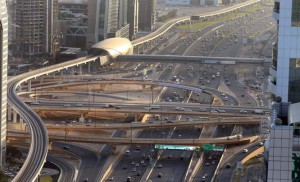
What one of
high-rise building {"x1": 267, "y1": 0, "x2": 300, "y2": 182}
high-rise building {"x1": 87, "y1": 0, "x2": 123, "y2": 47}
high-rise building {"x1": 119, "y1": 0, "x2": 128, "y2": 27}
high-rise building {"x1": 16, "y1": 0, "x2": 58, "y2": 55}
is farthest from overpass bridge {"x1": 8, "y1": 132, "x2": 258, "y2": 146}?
high-rise building {"x1": 119, "y1": 0, "x2": 128, "y2": 27}

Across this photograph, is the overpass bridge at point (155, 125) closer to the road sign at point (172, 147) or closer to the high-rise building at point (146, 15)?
the road sign at point (172, 147)

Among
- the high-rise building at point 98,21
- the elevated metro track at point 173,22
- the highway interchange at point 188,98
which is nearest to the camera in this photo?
the highway interchange at point 188,98

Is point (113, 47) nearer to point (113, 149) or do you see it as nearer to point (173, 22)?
point (173, 22)

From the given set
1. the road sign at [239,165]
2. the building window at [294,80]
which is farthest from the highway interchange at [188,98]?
the building window at [294,80]

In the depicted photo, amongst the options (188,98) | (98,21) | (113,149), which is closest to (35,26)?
(98,21)

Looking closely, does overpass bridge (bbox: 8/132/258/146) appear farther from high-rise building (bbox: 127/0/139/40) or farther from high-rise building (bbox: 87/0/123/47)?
high-rise building (bbox: 127/0/139/40)
